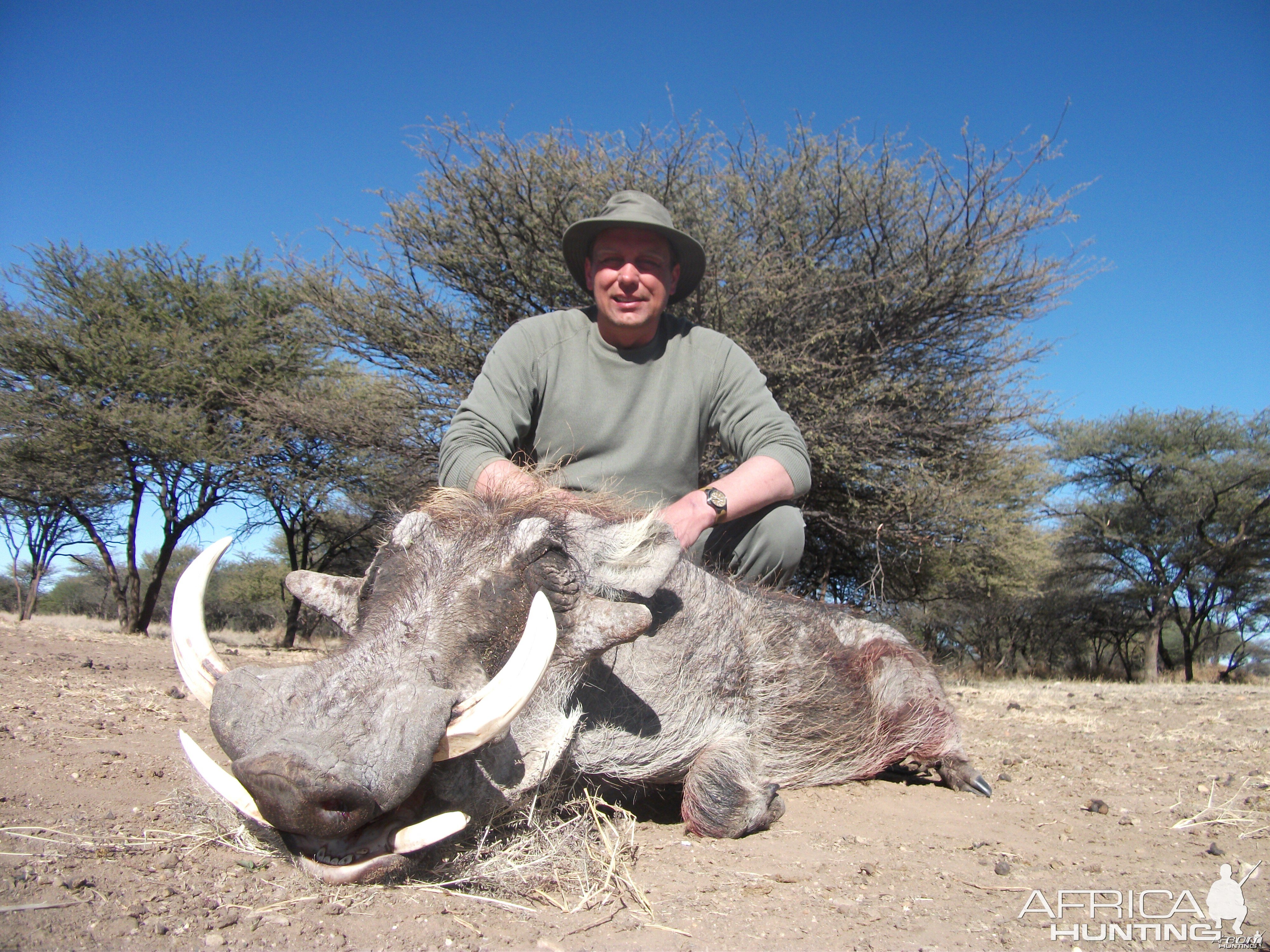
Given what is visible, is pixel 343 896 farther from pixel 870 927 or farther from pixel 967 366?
pixel 967 366

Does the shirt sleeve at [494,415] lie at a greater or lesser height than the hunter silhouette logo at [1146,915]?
greater

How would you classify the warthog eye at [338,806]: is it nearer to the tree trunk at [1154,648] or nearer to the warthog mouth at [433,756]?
the warthog mouth at [433,756]

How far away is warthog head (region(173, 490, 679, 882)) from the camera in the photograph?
53.1 inches

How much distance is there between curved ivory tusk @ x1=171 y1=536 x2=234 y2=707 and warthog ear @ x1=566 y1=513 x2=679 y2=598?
0.82 m

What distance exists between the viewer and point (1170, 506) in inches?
731

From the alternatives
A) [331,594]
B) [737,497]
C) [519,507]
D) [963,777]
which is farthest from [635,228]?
[963,777]

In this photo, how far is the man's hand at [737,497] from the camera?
245 centimetres

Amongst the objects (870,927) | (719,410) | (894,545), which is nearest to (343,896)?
(870,927)

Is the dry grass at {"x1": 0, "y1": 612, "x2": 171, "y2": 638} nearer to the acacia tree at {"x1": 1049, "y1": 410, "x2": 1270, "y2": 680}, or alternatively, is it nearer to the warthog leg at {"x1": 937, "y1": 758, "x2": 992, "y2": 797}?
the warthog leg at {"x1": 937, "y1": 758, "x2": 992, "y2": 797}

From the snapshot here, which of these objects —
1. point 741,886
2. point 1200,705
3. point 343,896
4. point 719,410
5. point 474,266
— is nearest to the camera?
point 343,896

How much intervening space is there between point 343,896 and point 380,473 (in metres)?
10.3

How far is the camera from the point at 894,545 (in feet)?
33.9

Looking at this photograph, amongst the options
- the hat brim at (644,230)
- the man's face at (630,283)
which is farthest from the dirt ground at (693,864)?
the hat brim at (644,230)

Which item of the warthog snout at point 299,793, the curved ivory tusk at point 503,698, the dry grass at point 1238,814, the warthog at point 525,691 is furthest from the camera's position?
the dry grass at point 1238,814
